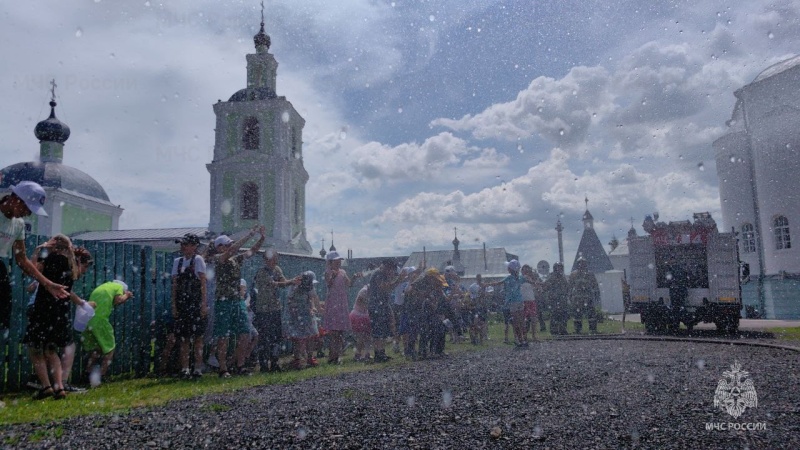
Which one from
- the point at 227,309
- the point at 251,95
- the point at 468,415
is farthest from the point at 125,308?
the point at 251,95

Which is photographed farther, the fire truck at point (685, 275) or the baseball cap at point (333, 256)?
the fire truck at point (685, 275)

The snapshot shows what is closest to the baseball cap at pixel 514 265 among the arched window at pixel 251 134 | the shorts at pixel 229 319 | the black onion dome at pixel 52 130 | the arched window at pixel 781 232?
the shorts at pixel 229 319

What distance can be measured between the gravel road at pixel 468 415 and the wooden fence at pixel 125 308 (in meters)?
2.48

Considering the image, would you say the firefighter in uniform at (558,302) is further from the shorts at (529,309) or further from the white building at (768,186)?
the white building at (768,186)

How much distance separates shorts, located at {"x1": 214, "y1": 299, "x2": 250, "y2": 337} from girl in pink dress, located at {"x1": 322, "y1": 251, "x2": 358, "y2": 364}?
203 cm

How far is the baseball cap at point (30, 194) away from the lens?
4.82 meters

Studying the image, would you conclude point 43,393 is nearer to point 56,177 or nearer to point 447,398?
point 447,398

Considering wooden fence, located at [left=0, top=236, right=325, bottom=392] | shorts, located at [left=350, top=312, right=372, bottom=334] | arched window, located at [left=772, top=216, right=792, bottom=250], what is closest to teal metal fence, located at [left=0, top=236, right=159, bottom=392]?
wooden fence, located at [left=0, top=236, right=325, bottom=392]

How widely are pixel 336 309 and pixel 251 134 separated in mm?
27791

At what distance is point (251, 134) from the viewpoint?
34.7m

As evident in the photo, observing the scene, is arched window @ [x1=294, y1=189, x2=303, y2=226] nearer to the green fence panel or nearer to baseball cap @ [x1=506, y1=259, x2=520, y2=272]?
baseball cap @ [x1=506, y1=259, x2=520, y2=272]

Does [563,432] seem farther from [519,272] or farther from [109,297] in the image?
[519,272]

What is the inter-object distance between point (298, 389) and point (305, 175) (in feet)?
109

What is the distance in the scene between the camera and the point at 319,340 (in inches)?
413
